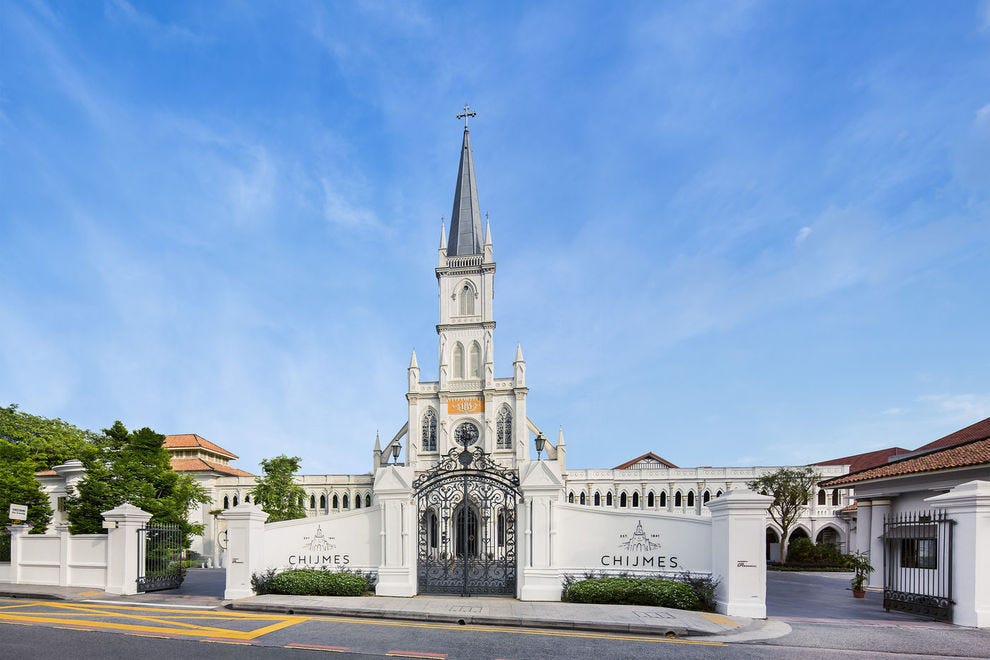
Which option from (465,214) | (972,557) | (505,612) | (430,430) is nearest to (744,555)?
(972,557)

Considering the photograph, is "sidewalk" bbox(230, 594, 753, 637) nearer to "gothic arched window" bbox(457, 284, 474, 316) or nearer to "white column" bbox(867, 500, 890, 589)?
"white column" bbox(867, 500, 890, 589)

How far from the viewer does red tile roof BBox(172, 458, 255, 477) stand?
53.2 meters

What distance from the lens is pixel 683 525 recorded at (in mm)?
14195

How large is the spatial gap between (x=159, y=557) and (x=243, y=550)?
193 inches

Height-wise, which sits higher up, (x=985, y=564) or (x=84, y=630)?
(x=985, y=564)

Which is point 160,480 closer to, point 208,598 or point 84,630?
point 208,598

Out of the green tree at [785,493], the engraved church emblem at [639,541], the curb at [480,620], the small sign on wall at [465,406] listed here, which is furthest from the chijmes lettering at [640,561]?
the small sign on wall at [465,406]

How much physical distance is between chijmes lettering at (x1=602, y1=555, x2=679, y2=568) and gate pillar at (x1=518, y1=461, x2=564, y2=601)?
133 centimetres

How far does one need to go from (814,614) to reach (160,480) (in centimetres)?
2278

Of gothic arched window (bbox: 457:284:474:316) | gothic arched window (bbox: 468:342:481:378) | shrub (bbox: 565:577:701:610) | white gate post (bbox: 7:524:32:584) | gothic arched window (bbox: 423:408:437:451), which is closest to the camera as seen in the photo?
shrub (bbox: 565:577:701:610)

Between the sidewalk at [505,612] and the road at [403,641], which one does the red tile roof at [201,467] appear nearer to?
the sidewalk at [505,612]

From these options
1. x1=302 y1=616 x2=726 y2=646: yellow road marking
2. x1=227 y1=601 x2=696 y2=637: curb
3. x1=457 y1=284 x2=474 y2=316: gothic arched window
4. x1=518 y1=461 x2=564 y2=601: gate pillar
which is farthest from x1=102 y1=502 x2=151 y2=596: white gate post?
x1=457 y1=284 x2=474 y2=316: gothic arched window

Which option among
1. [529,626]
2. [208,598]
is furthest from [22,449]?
[529,626]

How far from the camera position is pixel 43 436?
141ft
